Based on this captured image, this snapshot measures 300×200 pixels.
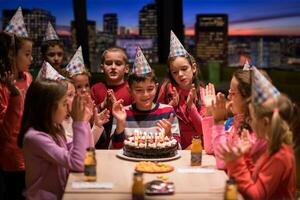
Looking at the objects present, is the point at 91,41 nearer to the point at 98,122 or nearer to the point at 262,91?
the point at 98,122

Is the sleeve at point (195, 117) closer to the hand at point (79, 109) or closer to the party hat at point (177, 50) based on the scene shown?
the party hat at point (177, 50)

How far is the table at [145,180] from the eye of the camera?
2.32 metres

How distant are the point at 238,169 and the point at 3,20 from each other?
193 inches

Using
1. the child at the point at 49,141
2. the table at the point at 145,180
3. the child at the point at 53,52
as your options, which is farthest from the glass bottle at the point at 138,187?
the child at the point at 53,52

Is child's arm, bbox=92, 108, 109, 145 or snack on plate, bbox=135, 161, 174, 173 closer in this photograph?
snack on plate, bbox=135, 161, 174, 173

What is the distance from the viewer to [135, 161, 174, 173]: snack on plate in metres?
2.65

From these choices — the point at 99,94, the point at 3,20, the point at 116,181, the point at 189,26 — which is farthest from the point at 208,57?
the point at 116,181

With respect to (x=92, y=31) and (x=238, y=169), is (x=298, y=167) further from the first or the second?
(x=92, y=31)

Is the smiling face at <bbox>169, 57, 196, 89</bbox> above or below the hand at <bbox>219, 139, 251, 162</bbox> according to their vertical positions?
above

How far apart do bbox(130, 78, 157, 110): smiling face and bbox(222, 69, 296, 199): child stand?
1.16 meters

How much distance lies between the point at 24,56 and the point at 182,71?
1138 mm

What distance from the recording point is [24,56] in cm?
368

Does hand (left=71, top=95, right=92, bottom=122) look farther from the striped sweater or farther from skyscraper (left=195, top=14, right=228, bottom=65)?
skyscraper (left=195, top=14, right=228, bottom=65)

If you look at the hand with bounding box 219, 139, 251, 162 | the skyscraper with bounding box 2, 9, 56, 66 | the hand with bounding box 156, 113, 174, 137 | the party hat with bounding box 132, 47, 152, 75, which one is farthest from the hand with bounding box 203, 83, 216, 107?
the skyscraper with bounding box 2, 9, 56, 66
